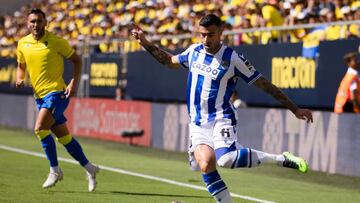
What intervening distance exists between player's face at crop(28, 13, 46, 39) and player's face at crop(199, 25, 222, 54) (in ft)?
10.3

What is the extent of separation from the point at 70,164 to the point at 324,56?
15.4ft

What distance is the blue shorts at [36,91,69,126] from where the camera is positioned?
11.5 m

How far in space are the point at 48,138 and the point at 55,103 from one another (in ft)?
1.43

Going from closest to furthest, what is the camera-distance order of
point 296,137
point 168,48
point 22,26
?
point 296,137 → point 168,48 → point 22,26

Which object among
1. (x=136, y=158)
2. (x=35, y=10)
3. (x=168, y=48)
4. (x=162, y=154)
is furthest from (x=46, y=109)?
(x=168, y=48)

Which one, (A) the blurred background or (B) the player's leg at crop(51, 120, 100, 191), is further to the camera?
(A) the blurred background

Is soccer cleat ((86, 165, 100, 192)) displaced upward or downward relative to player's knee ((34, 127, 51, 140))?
downward

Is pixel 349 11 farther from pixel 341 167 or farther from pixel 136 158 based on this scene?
pixel 136 158

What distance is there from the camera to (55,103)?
453 inches

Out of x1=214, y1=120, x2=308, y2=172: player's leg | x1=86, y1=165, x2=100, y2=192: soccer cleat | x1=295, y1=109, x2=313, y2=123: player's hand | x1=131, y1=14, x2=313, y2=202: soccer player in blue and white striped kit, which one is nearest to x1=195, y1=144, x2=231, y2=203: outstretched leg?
x1=131, y1=14, x2=313, y2=202: soccer player in blue and white striped kit

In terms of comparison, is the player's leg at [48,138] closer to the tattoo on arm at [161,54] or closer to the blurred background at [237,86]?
the blurred background at [237,86]

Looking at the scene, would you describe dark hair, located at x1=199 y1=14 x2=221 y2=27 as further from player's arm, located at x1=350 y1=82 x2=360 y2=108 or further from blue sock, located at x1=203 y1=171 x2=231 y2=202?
player's arm, located at x1=350 y1=82 x2=360 y2=108

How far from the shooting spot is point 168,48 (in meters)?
21.0

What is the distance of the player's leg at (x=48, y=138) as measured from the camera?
447 inches
